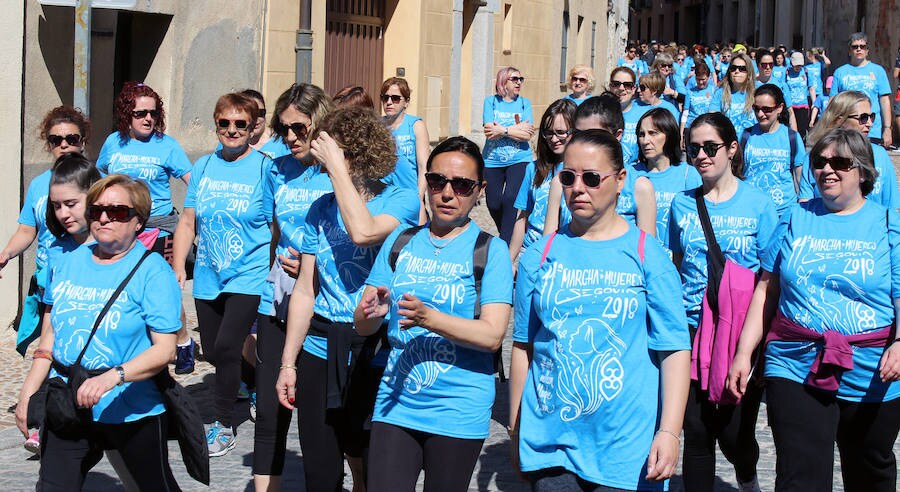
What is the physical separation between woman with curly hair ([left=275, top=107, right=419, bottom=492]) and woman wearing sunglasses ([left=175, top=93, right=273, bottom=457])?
1.41 meters

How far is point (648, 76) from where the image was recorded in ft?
39.3

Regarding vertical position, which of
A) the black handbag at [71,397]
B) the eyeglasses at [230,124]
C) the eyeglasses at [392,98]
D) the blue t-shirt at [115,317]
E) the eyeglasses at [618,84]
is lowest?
the black handbag at [71,397]

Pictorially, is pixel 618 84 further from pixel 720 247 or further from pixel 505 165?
pixel 720 247

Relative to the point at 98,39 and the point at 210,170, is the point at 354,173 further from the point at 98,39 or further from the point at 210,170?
the point at 98,39

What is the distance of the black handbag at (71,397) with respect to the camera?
15.4 feet

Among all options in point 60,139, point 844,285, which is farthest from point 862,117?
point 60,139

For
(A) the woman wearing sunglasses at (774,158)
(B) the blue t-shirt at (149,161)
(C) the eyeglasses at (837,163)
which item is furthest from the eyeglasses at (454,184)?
(A) the woman wearing sunglasses at (774,158)

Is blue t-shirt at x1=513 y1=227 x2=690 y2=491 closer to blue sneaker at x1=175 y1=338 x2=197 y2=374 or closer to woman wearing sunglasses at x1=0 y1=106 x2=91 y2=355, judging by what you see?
blue sneaker at x1=175 y1=338 x2=197 y2=374

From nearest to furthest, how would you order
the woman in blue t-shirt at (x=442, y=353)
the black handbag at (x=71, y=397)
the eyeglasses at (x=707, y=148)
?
1. the woman in blue t-shirt at (x=442, y=353)
2. the black handbag at (x=71, y=397)
3. the eyeglasses at (x=707, y=148)

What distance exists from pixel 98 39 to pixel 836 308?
842 cm

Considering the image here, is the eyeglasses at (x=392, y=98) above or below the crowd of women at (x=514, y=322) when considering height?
above

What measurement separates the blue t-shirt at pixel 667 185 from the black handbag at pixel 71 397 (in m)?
2.71

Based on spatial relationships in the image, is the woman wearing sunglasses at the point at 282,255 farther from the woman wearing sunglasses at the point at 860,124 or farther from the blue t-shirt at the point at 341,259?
the woman wearing sunglasses at the point at 860,124

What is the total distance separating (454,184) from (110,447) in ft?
5.03
